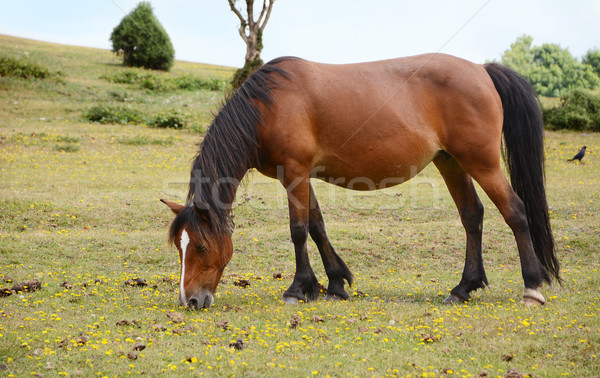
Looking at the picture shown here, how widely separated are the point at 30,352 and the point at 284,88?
379 cm

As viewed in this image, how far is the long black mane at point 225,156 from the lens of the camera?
5.66 meters

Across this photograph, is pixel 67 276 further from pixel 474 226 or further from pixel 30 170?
pixel 30 170

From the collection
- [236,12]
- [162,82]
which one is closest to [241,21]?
[236,12]

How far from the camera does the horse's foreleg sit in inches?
Result: 240

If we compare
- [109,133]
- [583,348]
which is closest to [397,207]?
[583,348]

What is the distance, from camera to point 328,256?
6.73 m

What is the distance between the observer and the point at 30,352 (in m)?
4.40

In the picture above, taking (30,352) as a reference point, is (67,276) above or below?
below

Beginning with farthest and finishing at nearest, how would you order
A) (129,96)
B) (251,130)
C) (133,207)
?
1. (129,96)
2. (133,207)
3. (251,130)

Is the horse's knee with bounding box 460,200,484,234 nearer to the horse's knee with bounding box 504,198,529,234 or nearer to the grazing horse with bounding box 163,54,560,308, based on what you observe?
the grazing horse with bounding box 163,54,560,308

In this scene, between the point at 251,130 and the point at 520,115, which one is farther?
the point at 520,115

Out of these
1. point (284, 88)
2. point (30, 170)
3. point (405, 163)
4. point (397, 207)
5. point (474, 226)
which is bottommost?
point (30, 170)

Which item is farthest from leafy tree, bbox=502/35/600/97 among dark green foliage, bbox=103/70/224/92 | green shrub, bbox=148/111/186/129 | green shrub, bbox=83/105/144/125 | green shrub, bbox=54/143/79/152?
green shrub, bbox=54/143/79/152

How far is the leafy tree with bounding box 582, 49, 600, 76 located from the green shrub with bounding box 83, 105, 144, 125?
6062 cm
